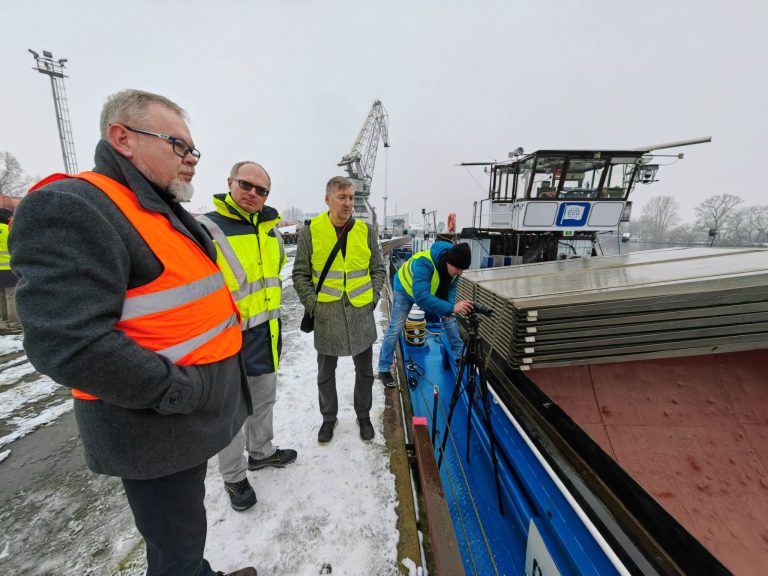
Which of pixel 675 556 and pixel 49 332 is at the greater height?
pixel 49 332

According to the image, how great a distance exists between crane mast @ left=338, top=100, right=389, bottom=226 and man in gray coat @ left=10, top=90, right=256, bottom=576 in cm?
4047

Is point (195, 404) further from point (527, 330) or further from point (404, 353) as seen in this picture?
point (404, 353)

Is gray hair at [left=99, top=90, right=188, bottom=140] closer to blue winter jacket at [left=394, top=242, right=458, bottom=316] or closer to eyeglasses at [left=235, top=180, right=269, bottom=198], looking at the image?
eyeglasses at [left=235, top=180, right=269, bottom=198]

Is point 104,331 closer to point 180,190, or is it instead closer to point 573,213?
point 180,190

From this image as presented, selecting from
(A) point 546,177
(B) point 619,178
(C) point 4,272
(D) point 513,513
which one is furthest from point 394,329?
(B) point 619,178

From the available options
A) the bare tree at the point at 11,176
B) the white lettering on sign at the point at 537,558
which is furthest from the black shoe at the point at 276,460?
the bare tree at the point at 11,176

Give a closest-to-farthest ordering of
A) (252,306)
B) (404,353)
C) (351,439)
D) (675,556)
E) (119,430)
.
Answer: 1. (119,430)
2. (675,556)
3. (252,306)
4. (351,439)
5. (404,353)

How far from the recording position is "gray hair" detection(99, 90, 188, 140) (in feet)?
3.67

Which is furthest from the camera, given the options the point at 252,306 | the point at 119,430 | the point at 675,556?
the point at 252,306

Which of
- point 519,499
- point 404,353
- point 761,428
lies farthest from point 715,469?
point 404,353

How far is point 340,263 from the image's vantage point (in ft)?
7.98

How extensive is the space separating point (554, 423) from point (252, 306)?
2027 millimetres

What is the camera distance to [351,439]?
2590 mm

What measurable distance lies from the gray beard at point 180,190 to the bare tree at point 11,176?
5305cm
